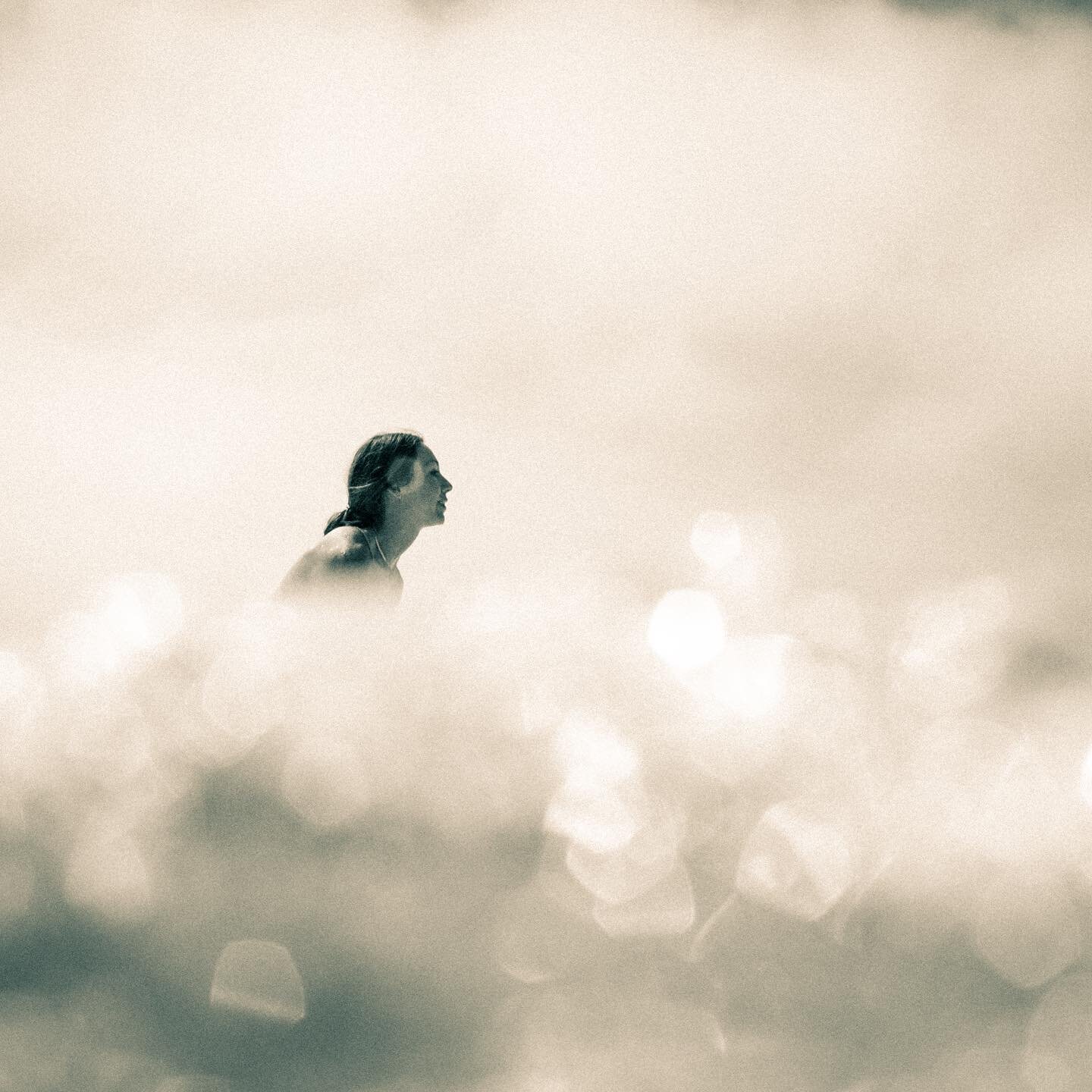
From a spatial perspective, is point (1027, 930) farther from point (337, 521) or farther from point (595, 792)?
point (337, 521)

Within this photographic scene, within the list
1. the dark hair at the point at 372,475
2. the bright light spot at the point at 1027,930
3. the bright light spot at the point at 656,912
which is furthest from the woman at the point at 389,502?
the bright light spot at the point at 1027,930

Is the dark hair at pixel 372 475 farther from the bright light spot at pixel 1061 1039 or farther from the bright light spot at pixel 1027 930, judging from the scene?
the bright light spot at pixel 1061 1039

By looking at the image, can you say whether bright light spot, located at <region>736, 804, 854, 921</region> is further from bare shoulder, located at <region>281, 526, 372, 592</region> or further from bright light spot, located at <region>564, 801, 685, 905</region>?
bare shoulder, located at <region>281, 526, 372, 592</region>

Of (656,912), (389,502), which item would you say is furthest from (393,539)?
(656,912)

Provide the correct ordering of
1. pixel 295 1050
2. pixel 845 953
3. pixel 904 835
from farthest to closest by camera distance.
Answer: pixel 904 835 → pixel 845 953 → pixel 295 1050

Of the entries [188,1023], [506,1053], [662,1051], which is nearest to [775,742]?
[662,1051]

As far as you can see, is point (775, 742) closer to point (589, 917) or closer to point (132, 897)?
point (589, 917)
